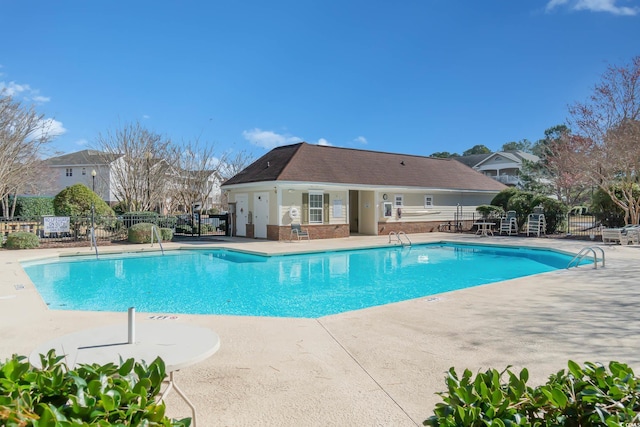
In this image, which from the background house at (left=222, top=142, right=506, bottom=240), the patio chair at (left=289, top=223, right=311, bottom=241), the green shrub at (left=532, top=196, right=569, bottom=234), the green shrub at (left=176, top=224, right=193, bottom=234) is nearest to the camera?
the patio chair at (left=289, top=223, right=311, bottom=241)

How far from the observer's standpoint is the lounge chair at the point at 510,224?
22009 millimetres

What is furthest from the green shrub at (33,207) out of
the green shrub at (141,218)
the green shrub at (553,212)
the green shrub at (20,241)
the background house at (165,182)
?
the green shrub at (553,212)

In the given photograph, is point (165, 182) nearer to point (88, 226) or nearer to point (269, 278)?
point (88, 226)

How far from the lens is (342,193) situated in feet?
68.4

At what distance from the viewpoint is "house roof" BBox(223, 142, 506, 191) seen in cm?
2002

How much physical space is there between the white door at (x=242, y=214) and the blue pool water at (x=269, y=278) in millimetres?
4773

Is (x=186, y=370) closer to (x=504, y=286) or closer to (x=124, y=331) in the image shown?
(x=124, y=331)

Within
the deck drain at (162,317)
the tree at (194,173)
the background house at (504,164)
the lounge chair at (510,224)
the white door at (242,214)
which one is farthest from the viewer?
the background house at (504,164)

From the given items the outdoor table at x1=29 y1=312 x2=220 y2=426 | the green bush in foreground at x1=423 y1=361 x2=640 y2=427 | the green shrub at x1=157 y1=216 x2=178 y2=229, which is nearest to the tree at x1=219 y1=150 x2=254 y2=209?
the green shrub at x1=157 y1=216 x2=178 y2=229

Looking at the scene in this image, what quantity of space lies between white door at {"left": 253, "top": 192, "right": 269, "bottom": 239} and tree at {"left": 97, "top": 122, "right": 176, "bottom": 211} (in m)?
7.97

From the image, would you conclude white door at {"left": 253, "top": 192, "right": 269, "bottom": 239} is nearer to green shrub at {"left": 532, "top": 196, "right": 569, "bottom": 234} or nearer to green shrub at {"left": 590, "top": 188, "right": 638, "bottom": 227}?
green shrub at {"left": 532, "top": 196, "right": 569, "bottom": 234}

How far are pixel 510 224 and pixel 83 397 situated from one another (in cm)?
2327

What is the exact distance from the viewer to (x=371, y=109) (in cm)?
2845

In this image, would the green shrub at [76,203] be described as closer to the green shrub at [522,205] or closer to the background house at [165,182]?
the background house at [165,182]
